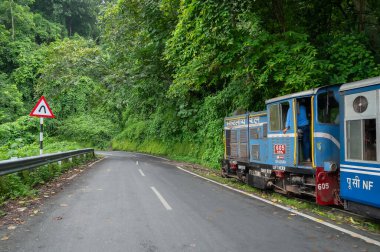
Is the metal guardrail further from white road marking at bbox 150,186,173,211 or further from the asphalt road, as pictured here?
white road marking at bbox 150,186,173,211

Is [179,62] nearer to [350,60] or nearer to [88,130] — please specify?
[350,60]

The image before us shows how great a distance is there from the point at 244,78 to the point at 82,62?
48.5 feet

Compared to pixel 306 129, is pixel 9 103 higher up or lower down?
higher up

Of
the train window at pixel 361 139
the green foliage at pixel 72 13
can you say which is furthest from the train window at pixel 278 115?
the green foliage at pixel 72 13

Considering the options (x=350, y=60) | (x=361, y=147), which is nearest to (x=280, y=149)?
(x=361, y=147)

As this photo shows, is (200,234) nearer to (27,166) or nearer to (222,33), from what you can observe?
(27,166)

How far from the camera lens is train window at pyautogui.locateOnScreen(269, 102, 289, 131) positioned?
10.4 metres

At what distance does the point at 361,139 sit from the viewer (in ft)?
23.4

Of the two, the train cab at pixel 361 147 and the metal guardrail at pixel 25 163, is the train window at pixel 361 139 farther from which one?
the metal guardrail at pixel 25 163

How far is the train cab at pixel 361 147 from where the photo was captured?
22.1 feet

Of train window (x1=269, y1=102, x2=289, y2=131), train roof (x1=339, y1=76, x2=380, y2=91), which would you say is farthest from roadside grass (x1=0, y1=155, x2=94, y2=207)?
train roof (x1=339, y1=76, x2=380, y2=91)

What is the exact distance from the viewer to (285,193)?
1066 centimetres

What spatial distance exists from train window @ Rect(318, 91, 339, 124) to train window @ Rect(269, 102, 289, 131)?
1.30 m

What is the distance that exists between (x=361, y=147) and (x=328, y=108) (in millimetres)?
2014
